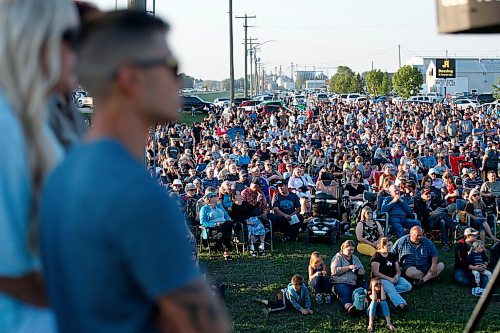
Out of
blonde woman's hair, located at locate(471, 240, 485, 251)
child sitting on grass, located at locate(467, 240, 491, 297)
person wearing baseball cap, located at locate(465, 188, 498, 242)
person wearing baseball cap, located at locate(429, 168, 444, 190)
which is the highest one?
person wearing baseball cap, located at locate(429, 168, 444, 190)

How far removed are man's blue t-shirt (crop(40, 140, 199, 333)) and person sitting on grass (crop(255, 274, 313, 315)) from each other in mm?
8175

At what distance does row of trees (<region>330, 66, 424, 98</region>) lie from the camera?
66.0 metres

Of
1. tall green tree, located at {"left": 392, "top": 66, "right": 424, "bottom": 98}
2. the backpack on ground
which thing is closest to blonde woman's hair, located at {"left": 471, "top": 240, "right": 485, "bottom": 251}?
the backpack on ground

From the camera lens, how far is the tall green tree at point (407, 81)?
216 feet

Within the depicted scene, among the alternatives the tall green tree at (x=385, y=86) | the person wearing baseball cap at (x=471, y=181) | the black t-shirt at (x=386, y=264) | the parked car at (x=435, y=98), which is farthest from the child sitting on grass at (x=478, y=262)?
the tall green tree at (x=385, y=86)

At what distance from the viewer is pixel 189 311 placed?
1.40 metres

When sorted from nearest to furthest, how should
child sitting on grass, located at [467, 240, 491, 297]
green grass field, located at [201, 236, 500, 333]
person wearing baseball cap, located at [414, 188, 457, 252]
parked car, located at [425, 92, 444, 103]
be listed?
Answer: green grass field, located at [201, 236, 500, 333], child sitting on grass, located at [467, 240, 491, 297], person wearing baseball cap, located at [414, 188, 457, 252], parked car, located at [425, 92, 444, 103]

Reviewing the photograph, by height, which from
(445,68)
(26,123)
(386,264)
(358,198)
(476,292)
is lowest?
(476,292)

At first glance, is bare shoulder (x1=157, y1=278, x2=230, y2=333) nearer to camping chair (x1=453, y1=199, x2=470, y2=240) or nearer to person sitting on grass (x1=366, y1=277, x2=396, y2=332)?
person sitting on grass (x1=366, y1=277, x2=396, y2=332)

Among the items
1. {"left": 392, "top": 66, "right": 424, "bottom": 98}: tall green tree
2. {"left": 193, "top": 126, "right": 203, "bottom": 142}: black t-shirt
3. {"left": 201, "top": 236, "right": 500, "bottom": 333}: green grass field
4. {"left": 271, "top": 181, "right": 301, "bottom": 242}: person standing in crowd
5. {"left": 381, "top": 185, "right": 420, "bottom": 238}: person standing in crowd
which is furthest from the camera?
{"left": 392, "top": 66, "right": 424, "bottom": 98}: tall green tree

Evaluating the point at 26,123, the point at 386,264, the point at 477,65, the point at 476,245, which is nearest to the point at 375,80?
the point at 477,65

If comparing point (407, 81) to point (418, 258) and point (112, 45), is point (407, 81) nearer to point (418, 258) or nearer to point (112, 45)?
point (418, 258)

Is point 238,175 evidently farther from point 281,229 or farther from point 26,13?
point 26,13

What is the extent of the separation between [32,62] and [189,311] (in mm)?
668
